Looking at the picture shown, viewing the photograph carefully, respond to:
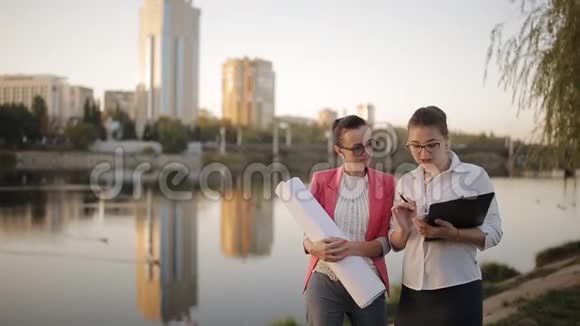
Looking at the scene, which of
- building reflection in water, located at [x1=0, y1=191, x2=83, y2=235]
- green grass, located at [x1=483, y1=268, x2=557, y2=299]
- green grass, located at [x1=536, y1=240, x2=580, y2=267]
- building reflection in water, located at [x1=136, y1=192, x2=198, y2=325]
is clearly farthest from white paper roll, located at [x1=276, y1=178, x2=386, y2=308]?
building reflection in water, located at [x1=0, y1=191, x2=83, y2=235]

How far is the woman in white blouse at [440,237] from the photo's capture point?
1.32 m

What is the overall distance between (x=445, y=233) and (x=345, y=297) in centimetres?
33

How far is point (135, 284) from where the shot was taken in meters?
9.23

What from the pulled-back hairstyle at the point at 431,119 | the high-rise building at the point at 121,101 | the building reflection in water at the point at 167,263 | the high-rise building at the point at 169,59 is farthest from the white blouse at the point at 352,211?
the high-rise building at the point at 169,59

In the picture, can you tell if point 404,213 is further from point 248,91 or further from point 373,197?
point 248,91

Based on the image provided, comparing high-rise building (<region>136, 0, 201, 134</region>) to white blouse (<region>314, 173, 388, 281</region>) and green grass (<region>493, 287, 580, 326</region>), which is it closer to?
green grass (<region>493, 287, 580, 326</region>)

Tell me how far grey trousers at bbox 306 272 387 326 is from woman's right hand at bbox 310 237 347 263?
8 cm

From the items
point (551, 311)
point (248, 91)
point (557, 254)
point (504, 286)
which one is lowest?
point (557, 254)

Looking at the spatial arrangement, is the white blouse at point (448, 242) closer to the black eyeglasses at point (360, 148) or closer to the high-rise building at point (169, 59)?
the black eyeglasses at point (360, 148)

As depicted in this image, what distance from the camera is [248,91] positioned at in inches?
1833

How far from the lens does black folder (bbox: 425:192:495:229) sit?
1.28m

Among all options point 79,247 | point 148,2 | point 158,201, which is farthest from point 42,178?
point 148,2

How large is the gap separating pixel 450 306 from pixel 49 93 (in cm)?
3830

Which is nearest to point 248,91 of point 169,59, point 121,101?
point 169,59
